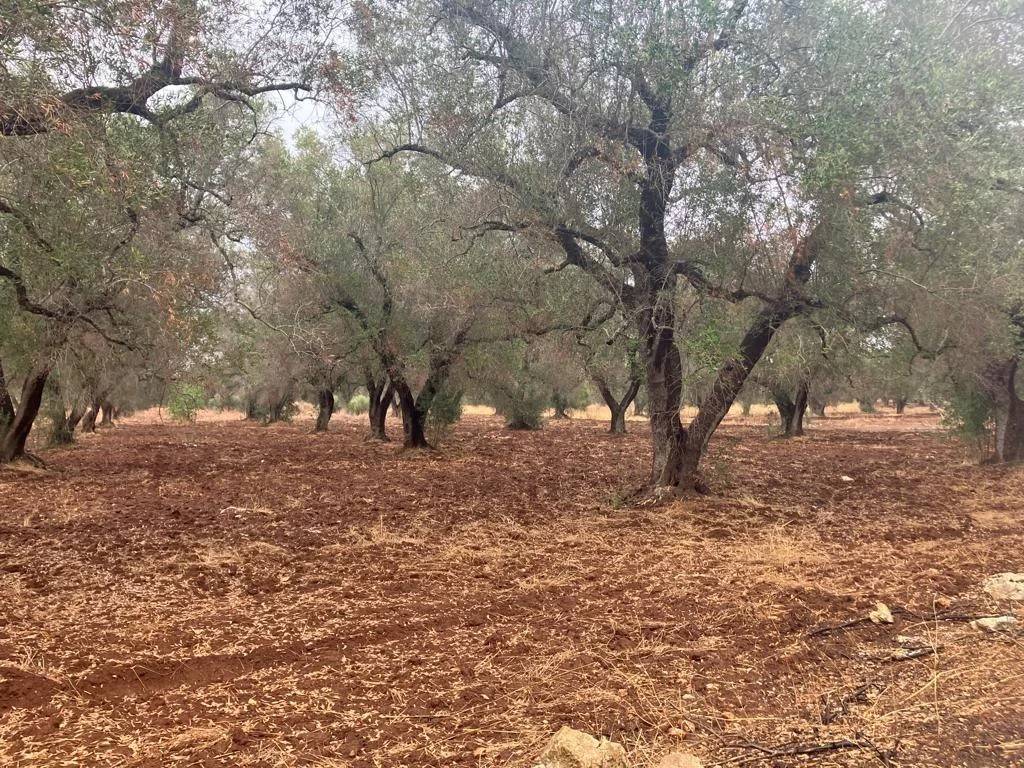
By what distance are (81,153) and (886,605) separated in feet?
26.2

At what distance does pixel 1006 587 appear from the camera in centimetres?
584

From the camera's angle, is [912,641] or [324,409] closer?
[912,641]

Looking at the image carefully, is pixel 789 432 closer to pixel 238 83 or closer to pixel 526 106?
pixel 526 106

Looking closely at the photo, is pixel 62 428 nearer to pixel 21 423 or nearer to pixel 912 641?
pixel 21 423

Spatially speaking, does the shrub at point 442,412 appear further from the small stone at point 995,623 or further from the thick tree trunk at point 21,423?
the small stone at point 995,623

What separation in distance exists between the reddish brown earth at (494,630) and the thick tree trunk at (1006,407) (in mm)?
4098

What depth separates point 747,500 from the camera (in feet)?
38.1

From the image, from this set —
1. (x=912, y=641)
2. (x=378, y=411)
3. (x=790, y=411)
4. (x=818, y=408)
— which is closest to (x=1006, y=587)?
(x=912, y=641)

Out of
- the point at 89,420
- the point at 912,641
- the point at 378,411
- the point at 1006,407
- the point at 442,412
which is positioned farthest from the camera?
the point at 89,420

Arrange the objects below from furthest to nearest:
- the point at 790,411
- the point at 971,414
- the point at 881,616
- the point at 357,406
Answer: the point at 357,406 → the point at 790,411 → the point at 971,414 → the point at 881,616

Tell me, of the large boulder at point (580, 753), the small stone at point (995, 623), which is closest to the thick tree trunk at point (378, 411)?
the small stone at point (995, 623)

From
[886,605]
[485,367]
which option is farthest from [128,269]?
[485,367]

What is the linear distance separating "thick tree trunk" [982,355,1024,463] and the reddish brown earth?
4.10 m

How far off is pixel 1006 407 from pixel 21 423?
850 inches
